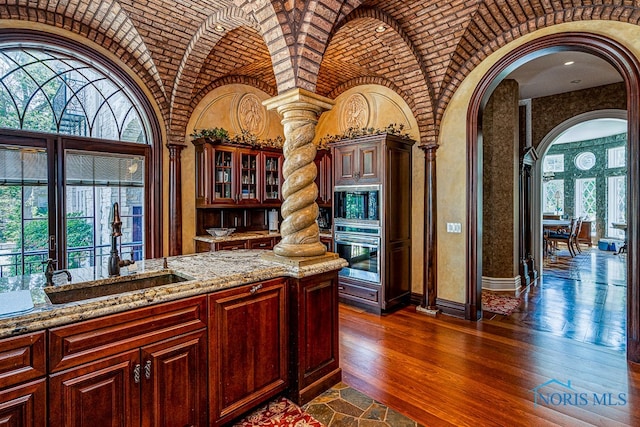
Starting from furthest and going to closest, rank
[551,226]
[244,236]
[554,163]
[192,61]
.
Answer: [554,163] → [551,226] → [244,236] → [192,61]

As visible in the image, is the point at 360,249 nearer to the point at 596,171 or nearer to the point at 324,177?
the point at 324,177

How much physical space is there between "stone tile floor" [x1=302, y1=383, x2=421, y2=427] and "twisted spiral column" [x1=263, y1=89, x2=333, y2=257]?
1.06 m

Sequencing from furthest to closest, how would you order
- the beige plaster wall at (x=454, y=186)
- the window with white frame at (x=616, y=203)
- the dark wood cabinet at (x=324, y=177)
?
1. the window with white frame at (x=616, y=203)
2. the dark wood cabinet at (x=324, y=177)
3. the beige plaster wall at (x=454, y=186)

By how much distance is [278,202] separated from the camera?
5.52 metres

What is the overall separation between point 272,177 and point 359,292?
2.34 m

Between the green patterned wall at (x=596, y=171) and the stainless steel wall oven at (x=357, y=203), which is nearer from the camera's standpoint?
the stainless steel wall oven at (x=357, y=203)

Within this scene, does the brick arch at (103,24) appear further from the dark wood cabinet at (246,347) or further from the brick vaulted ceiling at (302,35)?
the dark wood cabinet at (246,347)

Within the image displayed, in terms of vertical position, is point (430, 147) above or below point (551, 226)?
above

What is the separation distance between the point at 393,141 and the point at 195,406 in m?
3.56

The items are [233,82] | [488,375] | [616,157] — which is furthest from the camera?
[616,157]

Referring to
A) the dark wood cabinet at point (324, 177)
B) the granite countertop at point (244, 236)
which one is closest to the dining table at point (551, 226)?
the dark wood cabinet at point (324, 177)

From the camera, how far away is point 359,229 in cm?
450

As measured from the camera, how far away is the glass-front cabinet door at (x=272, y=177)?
17.7ft

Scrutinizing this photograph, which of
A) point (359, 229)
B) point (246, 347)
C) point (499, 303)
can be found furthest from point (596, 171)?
point (246, 347)
